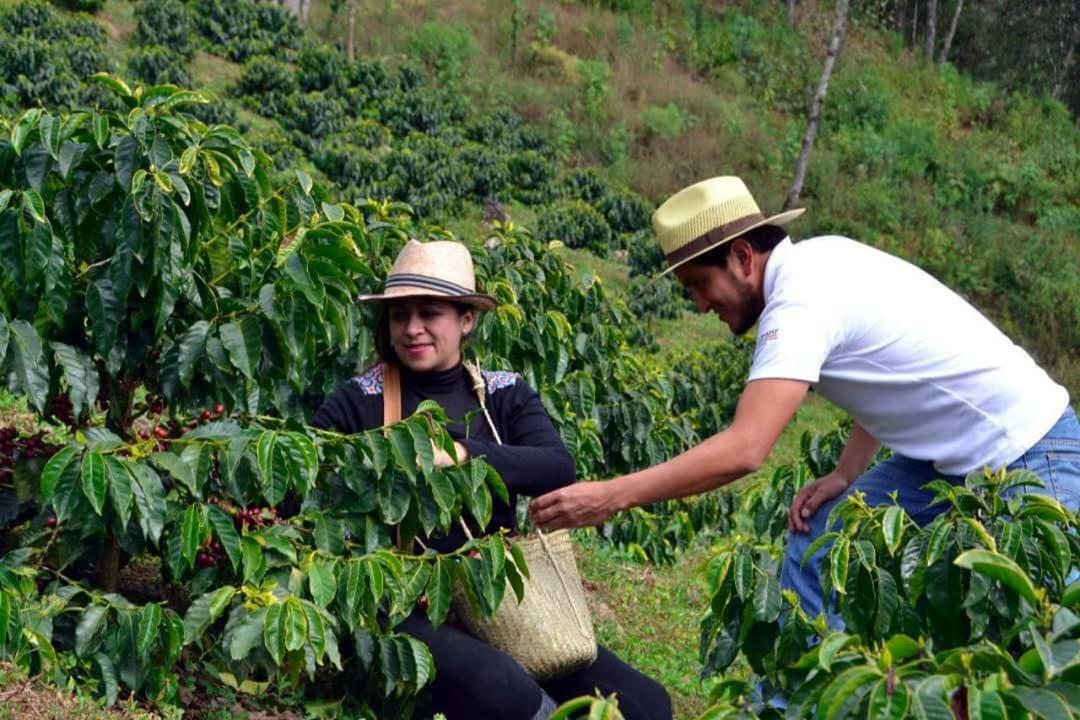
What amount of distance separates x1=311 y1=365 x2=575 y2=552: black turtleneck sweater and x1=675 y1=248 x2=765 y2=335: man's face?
2.52 feet

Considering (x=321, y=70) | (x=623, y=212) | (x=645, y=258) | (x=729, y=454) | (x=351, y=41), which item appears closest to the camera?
(x=729, y=454)

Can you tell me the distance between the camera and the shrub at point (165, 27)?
2086cm

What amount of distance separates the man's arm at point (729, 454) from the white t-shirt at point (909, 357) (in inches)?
A: 4.0

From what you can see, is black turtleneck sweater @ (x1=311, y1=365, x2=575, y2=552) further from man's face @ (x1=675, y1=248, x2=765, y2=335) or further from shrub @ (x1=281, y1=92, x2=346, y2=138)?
shrub @ (x1=281, y1=92, x2=346, y2=138)

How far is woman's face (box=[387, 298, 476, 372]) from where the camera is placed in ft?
13.6

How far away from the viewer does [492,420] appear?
423cm

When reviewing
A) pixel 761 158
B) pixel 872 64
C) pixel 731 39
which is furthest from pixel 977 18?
pixel 761 158

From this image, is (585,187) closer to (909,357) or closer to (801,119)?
(801,119)

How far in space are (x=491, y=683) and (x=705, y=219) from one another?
1.30m

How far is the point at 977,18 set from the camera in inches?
1526

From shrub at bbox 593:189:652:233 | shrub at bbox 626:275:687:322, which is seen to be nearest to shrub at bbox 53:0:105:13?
shrub at bbox 593:189:652:233

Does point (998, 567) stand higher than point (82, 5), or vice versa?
point (998, 567)

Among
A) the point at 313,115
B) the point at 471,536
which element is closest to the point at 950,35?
the point at 313,115

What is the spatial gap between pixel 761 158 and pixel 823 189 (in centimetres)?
166
